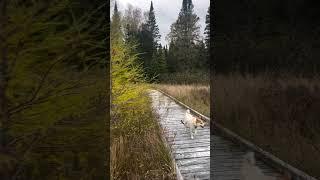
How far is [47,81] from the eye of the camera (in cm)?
235

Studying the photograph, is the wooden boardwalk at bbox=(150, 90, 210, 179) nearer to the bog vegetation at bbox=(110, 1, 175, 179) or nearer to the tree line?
the bog vegetation at bbox=(110, 1, 175, 179)

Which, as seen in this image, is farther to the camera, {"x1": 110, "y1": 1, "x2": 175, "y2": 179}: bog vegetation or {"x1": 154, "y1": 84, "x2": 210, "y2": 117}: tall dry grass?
{"x1": 154, "y1": 84, "x2": 210, "y2": 117}: tall dry grass

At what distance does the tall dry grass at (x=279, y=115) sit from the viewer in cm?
476

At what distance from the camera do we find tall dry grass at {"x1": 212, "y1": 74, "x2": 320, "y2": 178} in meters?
4.76

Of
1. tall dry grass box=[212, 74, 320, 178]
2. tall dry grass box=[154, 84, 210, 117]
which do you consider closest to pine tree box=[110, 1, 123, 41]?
tall dry grass box=[212, 74, 320, 178]

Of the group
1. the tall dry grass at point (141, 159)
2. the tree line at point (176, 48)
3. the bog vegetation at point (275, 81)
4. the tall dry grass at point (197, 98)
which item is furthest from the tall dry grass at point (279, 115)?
the tree line at point (176, 48)

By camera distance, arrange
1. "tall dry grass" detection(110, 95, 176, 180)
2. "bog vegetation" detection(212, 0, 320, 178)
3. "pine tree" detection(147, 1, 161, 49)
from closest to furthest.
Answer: "tall dry grass" detection(110, 95, 176, 180) < "bog vegetation" detection(212, 0, 320, 178) < "pine tree" detection(147, 1, 161, 49)

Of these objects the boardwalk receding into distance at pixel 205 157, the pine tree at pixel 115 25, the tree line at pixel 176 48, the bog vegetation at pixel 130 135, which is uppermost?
the tree line at pixel 176 48

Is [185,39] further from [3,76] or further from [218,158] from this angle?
[3,76]

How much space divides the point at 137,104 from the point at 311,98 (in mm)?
3285

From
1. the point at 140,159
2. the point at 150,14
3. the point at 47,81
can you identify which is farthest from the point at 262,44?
the point at 150,14

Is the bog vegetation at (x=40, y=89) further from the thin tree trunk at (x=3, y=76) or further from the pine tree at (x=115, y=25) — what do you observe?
the pine tree at (x=115, y=25)

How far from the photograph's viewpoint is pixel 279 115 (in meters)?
6.50

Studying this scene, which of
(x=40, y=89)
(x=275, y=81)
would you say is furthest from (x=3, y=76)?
(x=275, y=81)
